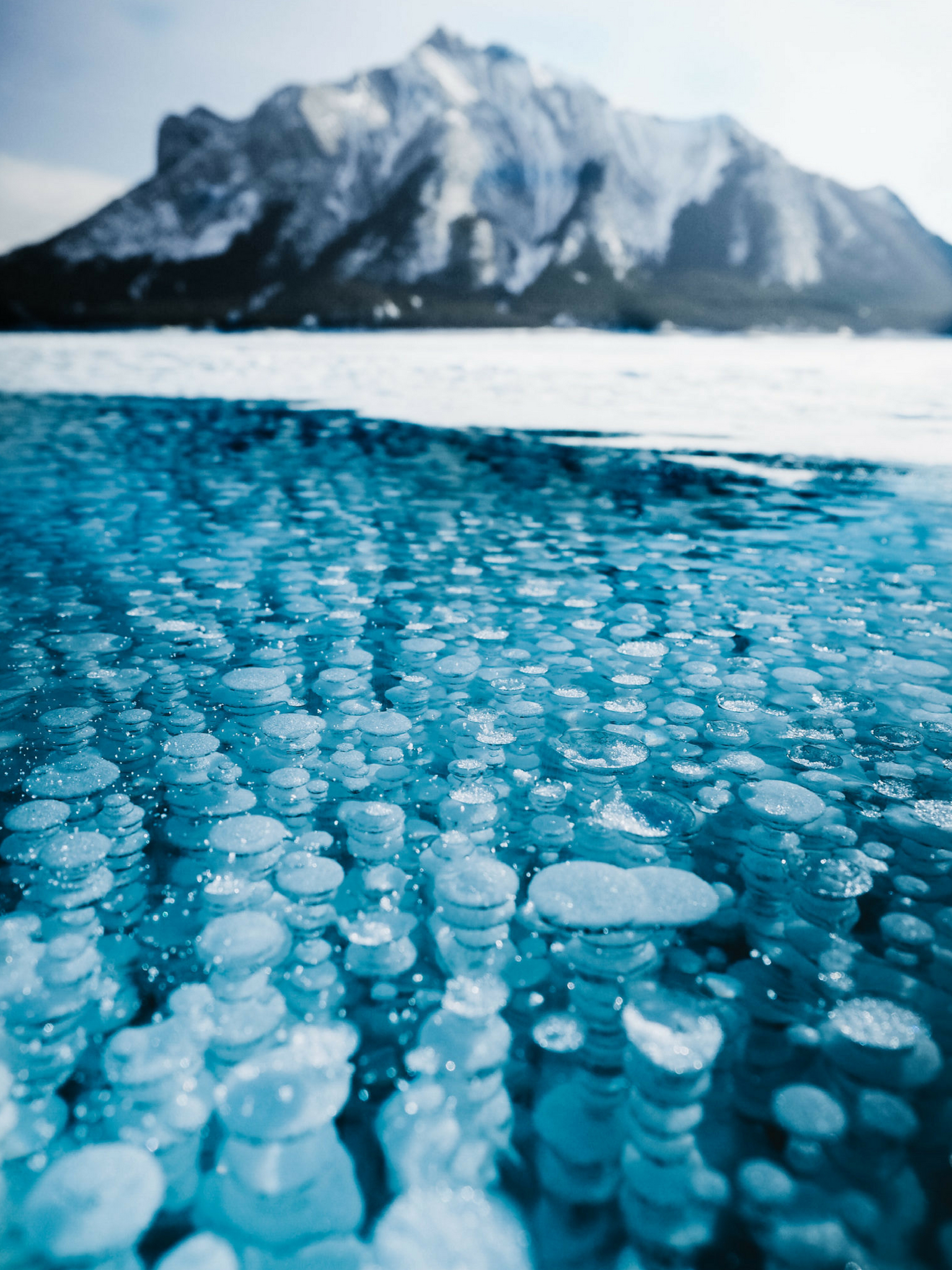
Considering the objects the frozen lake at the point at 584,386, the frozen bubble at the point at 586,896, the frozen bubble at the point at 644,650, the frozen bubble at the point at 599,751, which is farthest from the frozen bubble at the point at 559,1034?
the frozen lake at the point at 584,386

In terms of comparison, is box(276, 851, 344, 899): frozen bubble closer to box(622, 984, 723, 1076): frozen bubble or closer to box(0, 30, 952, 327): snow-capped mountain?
box(622, 984, 723, 1076): frozen bubble

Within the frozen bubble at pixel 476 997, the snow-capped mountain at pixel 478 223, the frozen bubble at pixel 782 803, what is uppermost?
the snow-capped mountain at pixel 478 223

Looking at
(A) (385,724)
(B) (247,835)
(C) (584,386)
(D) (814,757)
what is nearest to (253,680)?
(A) (385,724)

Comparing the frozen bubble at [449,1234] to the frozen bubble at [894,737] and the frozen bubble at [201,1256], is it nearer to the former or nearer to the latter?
the frozen bubble at [201,1256]

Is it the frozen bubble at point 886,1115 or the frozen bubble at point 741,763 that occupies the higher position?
the frozen bubble at point 741,763

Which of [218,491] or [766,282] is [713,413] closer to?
[218,491]

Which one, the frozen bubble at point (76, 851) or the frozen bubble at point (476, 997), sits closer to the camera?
the frozen bubble at point (476, 997)

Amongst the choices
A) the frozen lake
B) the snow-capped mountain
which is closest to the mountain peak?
the snow-capped mountain

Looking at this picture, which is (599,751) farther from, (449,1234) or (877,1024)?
(449,1234)
